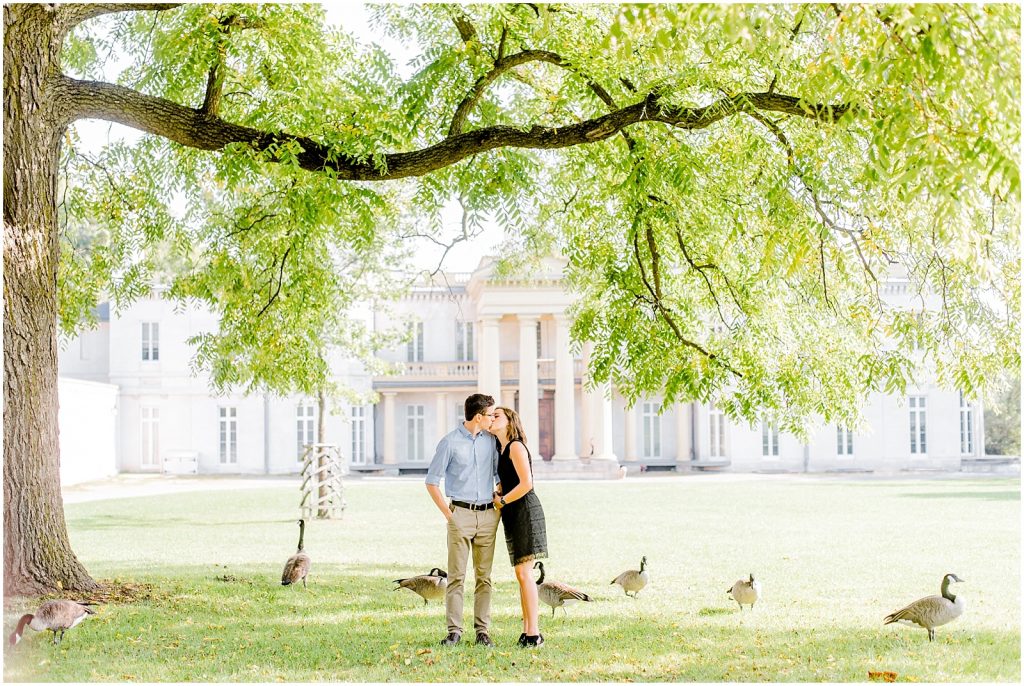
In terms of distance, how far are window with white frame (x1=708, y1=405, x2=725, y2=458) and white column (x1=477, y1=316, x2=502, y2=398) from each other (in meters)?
9.15

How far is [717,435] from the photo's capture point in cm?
4019

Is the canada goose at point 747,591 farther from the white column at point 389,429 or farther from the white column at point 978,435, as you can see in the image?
the white column at point 978,435

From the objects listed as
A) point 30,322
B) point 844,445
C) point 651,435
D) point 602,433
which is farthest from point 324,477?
point 844,445

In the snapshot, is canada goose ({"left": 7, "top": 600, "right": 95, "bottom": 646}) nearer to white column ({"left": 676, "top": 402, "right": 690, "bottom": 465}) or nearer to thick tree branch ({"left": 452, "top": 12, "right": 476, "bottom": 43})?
thick tree branch ({"left": 452, "top": 12, "right": 476, "bottom": 43})

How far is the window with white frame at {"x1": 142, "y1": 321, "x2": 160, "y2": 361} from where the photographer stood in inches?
1506

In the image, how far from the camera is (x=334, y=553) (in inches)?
530

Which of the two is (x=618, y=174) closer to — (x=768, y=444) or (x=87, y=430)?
(x=87, y=430)

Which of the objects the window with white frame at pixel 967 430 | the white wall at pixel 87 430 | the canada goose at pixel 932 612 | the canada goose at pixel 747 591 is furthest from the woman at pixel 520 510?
the window with white frame at pixel 967 430

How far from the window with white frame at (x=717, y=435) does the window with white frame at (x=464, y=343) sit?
32.2 feet

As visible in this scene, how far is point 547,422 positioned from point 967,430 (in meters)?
16.3

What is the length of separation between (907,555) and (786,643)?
21.6 feet

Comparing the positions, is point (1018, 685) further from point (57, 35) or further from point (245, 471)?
point (245, 471)

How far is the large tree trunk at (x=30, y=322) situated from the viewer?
789 centimetres

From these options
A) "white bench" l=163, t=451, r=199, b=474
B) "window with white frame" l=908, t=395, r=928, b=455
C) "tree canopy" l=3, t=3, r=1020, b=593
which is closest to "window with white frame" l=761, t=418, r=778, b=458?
"window with white frame" l=908, t=395, r=928, b=455
